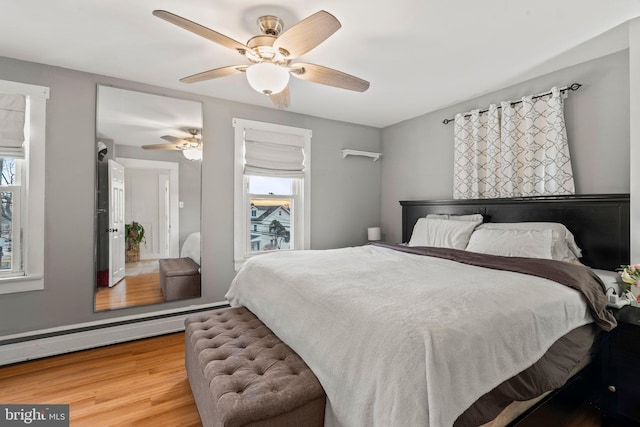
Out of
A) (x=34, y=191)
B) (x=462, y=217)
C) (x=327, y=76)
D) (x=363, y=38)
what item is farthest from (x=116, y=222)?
(x=462, y=217)

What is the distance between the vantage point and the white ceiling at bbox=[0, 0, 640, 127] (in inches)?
73.7

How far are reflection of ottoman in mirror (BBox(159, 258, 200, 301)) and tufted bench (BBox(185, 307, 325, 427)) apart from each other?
4.71 feet

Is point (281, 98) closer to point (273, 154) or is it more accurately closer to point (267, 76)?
point (267, 76)

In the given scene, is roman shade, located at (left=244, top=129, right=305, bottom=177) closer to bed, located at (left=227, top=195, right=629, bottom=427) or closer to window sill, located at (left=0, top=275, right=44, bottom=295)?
bed, located at (left=227, top=195, right=629, bottom=427)

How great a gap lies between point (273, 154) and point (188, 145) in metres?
0.98

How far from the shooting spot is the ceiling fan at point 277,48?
5.19ft

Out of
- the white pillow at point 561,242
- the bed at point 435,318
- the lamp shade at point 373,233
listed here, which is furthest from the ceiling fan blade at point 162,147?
the white pillow at point 561,242

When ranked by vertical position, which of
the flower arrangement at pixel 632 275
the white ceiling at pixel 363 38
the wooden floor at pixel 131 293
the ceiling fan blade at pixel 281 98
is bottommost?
the wooden floor at pixel 131 293

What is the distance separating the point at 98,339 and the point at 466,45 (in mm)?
3974

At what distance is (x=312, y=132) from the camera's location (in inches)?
160

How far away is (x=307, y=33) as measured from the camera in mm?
1657

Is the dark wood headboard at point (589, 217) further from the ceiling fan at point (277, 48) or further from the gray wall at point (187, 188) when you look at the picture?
the gray wall at point (187, 188)

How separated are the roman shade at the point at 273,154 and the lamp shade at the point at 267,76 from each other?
5.68 feet

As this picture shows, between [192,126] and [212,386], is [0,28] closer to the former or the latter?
[192,126]
